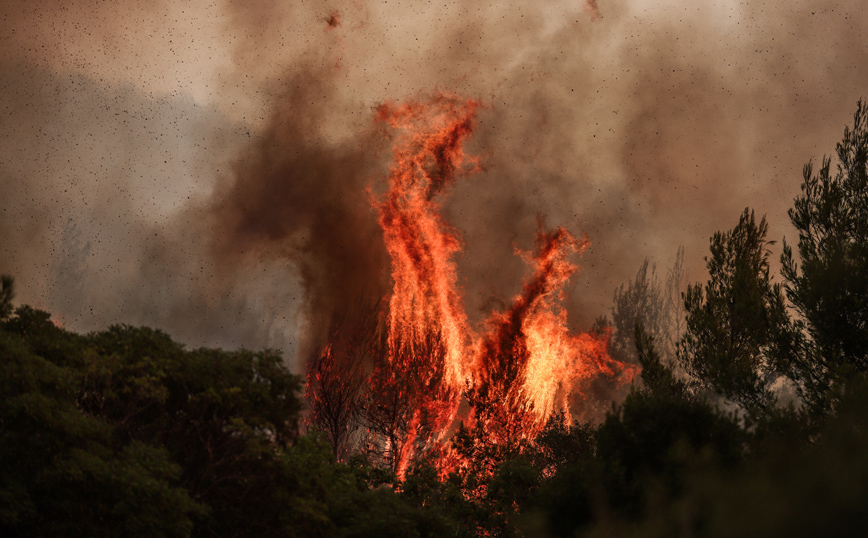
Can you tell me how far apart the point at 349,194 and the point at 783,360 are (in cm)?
2410

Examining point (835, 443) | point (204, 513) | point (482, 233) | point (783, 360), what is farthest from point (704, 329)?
point (204, 513)

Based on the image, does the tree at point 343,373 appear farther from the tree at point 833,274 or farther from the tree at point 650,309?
the tree at point 833,274

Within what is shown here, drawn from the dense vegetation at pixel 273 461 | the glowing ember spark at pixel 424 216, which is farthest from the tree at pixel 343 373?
the dense vegetation at pixel 273 461

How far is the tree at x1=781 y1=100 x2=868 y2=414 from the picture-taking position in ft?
74.7

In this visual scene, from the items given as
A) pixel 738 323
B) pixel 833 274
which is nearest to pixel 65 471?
pixel 833 274

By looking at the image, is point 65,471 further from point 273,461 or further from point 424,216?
point 424,216

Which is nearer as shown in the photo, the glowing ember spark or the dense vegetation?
the dense vegetation

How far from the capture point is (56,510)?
1399cm

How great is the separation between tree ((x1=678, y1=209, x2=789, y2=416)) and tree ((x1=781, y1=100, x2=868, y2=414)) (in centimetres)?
115

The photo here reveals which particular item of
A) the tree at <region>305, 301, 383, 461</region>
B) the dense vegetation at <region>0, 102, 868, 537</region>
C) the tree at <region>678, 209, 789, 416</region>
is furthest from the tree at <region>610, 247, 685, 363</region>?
the dense vegetation at <region>0, 102, 868, 537</region>

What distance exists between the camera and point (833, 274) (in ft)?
76.0

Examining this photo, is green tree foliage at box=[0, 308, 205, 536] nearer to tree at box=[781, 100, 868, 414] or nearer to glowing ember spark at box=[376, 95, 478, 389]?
Answer: tree at box=[781, 100, 868, 414]

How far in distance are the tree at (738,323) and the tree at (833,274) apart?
1154 mm

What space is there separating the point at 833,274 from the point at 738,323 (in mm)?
7884
